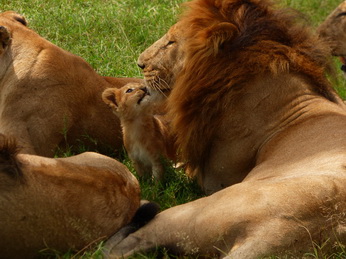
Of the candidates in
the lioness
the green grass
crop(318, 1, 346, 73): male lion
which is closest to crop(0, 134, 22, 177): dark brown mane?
the lioness

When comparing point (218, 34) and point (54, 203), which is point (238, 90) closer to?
point (218, 34)

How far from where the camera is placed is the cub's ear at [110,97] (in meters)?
5.54

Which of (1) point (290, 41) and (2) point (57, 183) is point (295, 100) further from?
(2) point (57, 183)

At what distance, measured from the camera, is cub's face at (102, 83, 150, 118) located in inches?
215

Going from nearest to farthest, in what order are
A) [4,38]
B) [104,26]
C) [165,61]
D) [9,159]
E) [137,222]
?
[9,159], [137,222], [165,61], [4,38], [104,26]

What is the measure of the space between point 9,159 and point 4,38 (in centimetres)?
190

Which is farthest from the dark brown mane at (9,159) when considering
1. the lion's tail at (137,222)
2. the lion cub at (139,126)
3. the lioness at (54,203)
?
the lion cub at (139,126)

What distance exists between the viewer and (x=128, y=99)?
5.48 meters

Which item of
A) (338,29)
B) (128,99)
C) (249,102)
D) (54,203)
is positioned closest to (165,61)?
(128,99)

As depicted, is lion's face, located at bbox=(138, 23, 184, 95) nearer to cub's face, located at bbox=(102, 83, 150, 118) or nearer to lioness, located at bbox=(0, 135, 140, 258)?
cub's face, located at bbox=(102, 83, 150, 118)

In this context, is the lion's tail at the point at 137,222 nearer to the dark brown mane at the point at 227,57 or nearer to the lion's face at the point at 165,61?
the dark brown mane at the point at 227,57

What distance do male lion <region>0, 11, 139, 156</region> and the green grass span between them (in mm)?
1480

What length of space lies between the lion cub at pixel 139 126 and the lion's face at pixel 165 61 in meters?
0.18

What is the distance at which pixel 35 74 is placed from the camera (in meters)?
5.43
